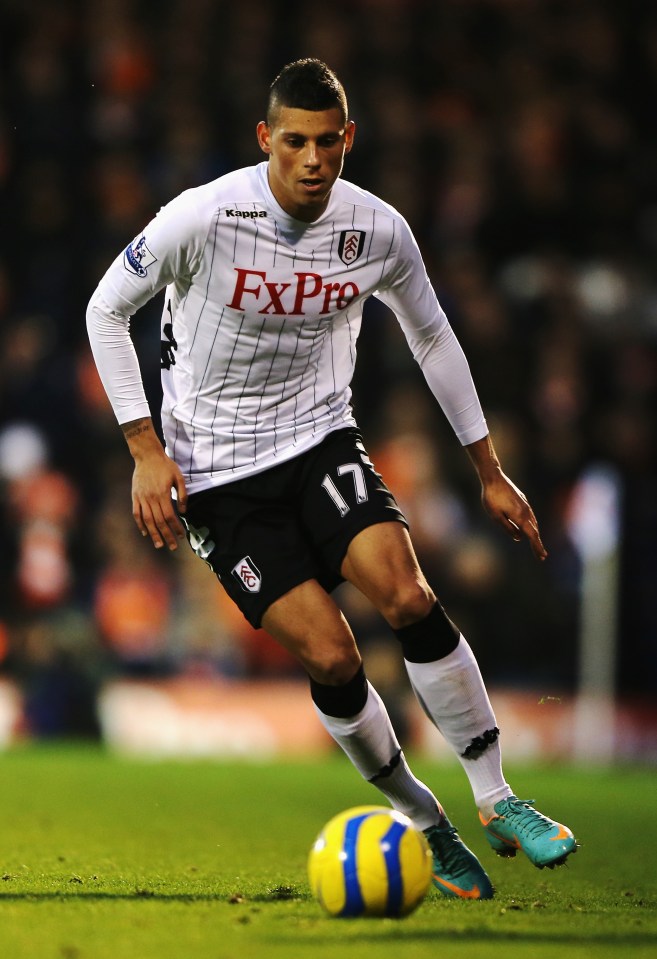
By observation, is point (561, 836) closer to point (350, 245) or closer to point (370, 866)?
point (370, 866)

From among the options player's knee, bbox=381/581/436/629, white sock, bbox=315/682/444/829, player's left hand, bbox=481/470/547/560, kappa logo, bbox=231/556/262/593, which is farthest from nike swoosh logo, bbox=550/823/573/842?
kappa logo, bbox=231/556/262/593

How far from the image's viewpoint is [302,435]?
5.34 meters

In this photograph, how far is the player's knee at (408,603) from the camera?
195 inches

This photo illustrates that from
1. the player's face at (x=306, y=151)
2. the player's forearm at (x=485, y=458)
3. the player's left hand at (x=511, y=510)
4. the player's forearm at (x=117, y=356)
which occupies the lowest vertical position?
the player's left hand at (x=511, y=510)

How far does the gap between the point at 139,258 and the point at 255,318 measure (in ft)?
1.41

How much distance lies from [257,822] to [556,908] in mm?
2831

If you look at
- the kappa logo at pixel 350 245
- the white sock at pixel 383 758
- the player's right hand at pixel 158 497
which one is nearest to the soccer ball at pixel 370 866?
the white sock at pixel 383 758

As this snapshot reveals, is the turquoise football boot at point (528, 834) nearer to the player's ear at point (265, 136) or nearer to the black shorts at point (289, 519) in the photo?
the black shorts at point (289, 519)

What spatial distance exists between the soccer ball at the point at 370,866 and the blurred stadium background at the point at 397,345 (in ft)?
23.1

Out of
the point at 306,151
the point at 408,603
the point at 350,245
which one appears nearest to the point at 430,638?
the point at 408,603

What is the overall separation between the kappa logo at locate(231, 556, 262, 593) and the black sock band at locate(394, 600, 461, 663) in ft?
1.57

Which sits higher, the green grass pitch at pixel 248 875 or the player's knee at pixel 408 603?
the player's knee at pixel 408 603

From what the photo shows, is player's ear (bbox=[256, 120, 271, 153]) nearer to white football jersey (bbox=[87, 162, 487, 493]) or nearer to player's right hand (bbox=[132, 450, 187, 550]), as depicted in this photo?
white football jersey (bbox=[87, 162, 487, 493])

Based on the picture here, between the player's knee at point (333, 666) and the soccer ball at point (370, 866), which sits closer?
the soccer ball at point (370, 866)
